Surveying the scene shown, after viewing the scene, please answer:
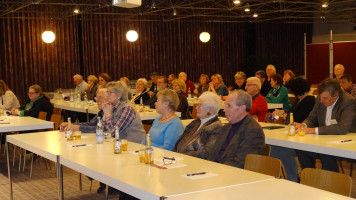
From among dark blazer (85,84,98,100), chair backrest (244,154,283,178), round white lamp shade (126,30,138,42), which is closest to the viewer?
chair backrest (244,154,283,178)

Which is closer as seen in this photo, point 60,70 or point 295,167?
point 295,167

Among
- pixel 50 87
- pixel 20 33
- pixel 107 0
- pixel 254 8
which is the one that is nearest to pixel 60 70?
pixel 50 87

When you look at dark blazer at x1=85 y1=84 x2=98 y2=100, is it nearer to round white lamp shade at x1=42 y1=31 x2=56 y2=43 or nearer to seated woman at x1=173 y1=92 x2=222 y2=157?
round white lamp shade at x1=42 y1=31 x2=56 y2=43

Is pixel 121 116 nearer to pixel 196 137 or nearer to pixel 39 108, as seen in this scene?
pixel 196 137

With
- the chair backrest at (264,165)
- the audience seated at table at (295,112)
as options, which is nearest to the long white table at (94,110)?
the audience seated at table at (295,112)

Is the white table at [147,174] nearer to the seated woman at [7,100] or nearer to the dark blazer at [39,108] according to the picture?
the dark blazer at [39,108]

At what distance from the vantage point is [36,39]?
1433 centimetres

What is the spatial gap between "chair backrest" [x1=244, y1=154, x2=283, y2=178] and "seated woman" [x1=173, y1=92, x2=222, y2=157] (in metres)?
0.76

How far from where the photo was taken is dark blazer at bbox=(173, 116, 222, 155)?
166 inches

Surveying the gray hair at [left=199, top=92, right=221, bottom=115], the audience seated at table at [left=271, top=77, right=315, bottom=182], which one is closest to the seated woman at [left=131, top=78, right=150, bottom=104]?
the audience seated at table at [left=271, top=77, right=315, bottom=182]

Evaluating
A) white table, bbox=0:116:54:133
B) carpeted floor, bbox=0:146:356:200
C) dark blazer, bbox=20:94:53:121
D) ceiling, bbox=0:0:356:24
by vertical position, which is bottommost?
carpeted floor, bbox=0:146:356:200

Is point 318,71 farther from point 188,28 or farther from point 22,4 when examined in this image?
point 22,4

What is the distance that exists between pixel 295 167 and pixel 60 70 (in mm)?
10896

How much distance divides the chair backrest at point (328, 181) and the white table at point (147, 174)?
0.24 m
